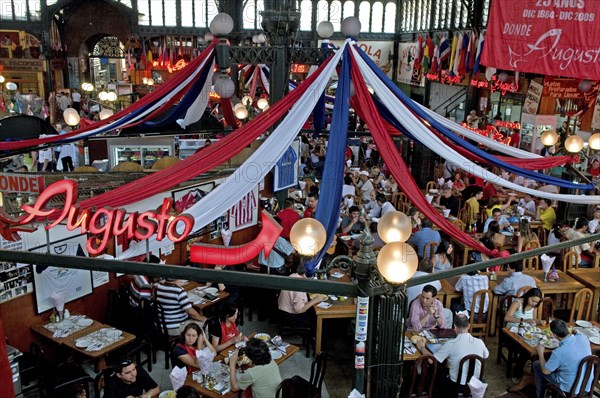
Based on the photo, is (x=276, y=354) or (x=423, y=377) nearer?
(x=423, y=377)

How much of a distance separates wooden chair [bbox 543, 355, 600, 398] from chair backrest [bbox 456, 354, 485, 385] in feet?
2.15

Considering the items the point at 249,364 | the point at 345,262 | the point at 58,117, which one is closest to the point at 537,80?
the point at 249,364

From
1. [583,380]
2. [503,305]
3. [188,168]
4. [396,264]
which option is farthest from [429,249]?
[396,264]

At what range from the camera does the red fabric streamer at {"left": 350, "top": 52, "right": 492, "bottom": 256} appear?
5930 millimetres

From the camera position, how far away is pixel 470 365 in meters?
5.88

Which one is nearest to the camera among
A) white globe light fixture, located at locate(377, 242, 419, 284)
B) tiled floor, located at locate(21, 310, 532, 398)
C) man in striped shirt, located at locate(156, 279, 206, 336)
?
white globe light fixture, located at locate(377, 242, 419, 284)

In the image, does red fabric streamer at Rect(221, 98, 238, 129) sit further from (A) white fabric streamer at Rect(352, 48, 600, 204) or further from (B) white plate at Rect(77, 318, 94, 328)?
(B) white plate at Rect(77, 318, 94, 328)

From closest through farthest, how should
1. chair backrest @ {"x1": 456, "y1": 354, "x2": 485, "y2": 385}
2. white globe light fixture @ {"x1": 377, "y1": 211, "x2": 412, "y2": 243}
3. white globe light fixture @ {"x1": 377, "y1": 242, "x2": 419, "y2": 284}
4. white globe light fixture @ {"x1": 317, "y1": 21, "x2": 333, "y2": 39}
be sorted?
white globe light fixture @ {"x1": 377, "y1": 242, "x2": 419, "y2": 284} → white globe light fixture @ {"x1": 377, "y1": 211, "x2": 412, "y2": 243} → chair backrest @ {"x1": 456, "y1": 354, "x2": 485, "y2": 385} → white globe light fixture @ {"x1": 317, "y1": 21, "x2": 333, "y2": 39}

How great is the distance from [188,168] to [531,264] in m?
5.90

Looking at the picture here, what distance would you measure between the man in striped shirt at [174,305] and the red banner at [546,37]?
6.97 metres

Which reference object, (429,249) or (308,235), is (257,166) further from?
(429,249)

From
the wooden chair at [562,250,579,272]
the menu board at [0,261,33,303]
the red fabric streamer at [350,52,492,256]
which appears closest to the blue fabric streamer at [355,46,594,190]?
the red fabric streamer at [350,52,492,256]

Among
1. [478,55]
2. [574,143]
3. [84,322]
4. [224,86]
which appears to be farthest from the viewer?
[478,55]

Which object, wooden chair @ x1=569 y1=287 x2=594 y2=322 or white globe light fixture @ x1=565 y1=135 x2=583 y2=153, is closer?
white globe light fixture @ x1=565 y1=135 x2=583 y2=153
